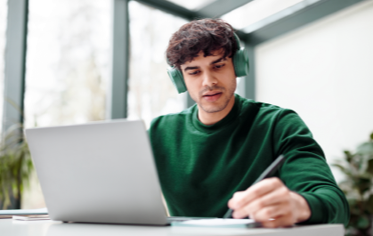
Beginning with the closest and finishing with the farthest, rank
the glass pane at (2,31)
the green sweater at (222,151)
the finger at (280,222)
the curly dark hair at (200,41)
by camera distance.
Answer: the finger at (280,222), the green sweater at (222,151), the curly dark hair at (200,41), the glass pane at (2,31)

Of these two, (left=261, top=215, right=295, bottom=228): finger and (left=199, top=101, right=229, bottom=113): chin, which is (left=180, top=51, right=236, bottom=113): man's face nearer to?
(left=199, top=101, right=229, bottom=113): chin

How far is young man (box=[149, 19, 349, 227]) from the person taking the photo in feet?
3.71

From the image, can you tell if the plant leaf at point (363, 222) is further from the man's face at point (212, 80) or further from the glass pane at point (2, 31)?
the glass pane at point (2, 31)

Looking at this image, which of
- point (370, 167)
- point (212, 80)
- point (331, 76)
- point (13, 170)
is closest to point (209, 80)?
point (212, 80)

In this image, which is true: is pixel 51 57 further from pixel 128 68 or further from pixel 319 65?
pixel 319 65

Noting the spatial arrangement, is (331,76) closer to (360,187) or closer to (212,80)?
(360,187)

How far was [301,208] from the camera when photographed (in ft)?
1.96

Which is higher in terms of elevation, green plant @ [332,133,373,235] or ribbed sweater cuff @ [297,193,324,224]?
ribbed sweater cuff @ [297,193,324,224]

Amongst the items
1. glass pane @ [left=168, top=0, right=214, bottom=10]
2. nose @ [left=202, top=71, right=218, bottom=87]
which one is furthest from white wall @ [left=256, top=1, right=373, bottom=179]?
nose @ [left=202, top=71, right=218, bottom=87]

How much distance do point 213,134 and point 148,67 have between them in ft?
7.24

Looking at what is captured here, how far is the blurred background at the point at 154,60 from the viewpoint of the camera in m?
2.39

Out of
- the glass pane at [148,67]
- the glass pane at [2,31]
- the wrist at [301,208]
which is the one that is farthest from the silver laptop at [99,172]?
the glass pane at [148,67]

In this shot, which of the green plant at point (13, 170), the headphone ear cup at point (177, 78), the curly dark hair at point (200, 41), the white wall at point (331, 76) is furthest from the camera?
the white wall at point (331, 76)

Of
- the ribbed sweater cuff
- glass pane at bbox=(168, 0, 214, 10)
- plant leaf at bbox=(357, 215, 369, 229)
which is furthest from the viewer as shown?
glass pane at bbox=(168, 0, 214, 10)
